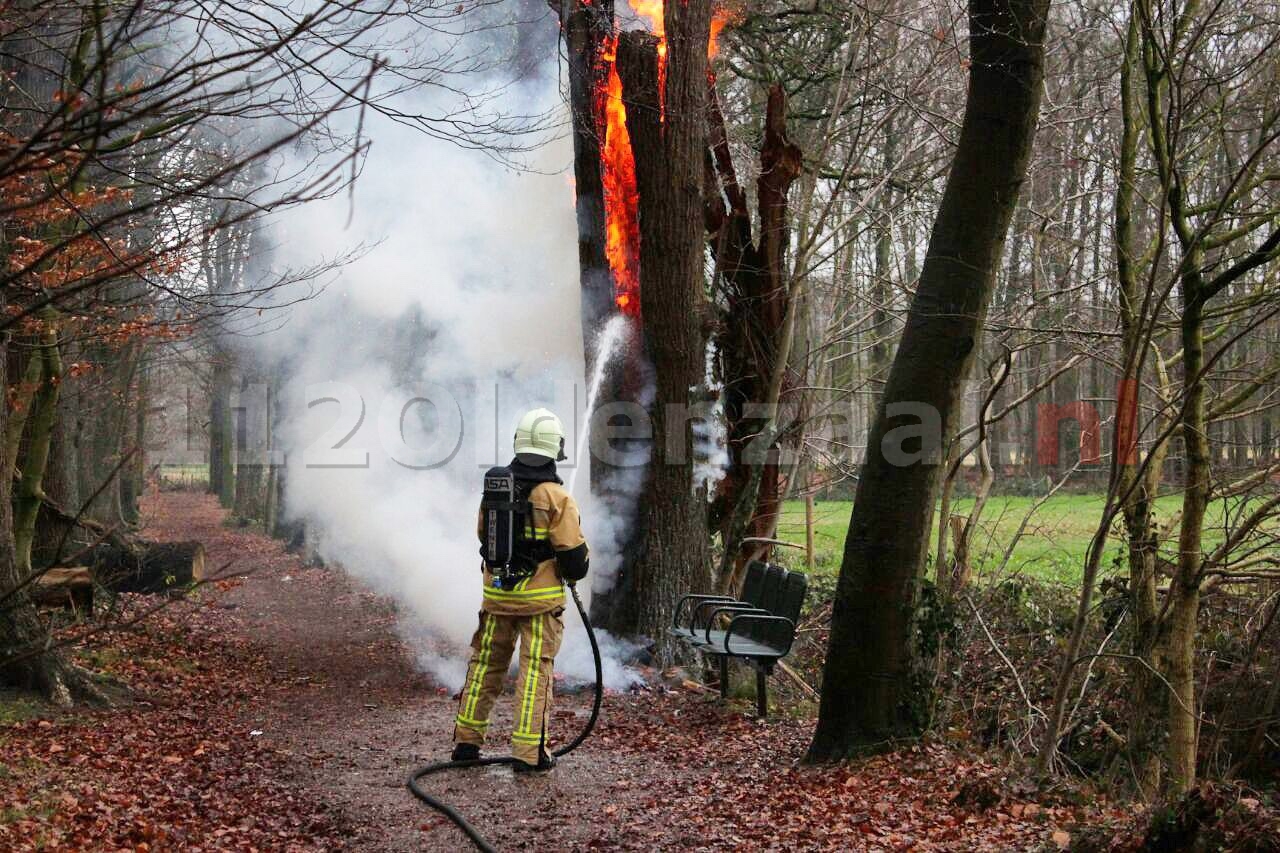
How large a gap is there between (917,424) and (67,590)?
8.37 metres

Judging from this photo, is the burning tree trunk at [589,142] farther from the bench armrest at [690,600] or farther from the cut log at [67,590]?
the cut log at [67,590]

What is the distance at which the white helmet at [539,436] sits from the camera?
24.3 feet

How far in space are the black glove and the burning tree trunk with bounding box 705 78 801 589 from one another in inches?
179

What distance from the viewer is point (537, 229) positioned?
555 inches

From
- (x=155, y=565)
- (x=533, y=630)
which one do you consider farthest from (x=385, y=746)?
(x=155, y=565)

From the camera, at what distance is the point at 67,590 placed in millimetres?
10953

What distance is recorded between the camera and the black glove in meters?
7.31

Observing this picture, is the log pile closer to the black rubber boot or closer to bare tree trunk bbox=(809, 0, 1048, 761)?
the black rubber boot

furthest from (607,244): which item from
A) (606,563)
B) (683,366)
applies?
(606,563)

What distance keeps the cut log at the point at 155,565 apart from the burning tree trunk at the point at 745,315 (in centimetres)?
713

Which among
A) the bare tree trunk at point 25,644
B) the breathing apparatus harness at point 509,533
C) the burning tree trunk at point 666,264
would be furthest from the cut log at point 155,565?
the breathing apparatus harness at point 509,533

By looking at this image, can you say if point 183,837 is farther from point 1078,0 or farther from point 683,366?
point 1078,0

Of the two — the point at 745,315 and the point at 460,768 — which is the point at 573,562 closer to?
the point at 460,768

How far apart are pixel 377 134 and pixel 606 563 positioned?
348 inches
